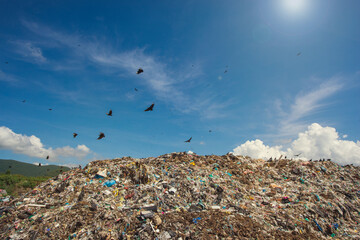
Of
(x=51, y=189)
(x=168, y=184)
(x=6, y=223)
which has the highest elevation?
(x=168, y=184)

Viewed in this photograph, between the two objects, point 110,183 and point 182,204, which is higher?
point 110,183

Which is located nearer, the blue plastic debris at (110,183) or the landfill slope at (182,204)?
→ the landfill slope at (182,204)

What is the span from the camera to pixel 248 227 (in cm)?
540

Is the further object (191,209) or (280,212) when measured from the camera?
(280,212)

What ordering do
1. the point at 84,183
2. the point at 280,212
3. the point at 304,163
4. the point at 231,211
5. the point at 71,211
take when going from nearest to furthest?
the point at 71,211
the point at 231,211
the point at 280,212
the point at 84,183
the point at 304,163

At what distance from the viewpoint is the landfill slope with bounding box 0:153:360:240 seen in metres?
5.27

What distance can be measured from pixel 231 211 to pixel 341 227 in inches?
189

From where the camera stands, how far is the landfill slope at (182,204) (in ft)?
17.3

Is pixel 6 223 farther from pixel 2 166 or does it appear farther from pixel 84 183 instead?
pixel 2 166

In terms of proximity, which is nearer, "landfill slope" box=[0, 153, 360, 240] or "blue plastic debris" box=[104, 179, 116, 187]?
"landfill slope" box=[0, 153, 360, 240]

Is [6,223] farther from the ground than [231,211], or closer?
closer

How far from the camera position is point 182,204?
21.4ft

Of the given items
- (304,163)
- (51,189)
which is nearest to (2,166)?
(51,189)

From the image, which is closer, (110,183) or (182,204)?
(182,204)
